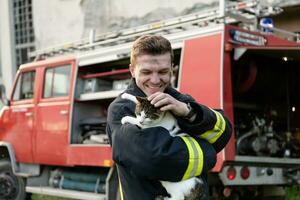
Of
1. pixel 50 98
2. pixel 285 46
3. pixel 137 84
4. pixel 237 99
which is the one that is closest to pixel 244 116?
pixel 237 99

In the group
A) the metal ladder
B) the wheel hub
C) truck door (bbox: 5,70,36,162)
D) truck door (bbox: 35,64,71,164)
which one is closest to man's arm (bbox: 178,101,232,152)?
the metal ladder

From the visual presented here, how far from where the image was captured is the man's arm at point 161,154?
1.84 m

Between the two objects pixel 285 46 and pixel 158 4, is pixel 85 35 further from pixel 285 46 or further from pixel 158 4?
pixel 285 46

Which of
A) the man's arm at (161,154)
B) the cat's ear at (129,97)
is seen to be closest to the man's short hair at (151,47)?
the cat's ear at (129,97)

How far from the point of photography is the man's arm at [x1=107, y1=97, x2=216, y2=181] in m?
1.84

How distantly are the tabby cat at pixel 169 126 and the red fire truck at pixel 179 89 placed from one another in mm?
3200

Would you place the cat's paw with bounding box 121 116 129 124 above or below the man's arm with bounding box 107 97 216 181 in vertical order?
above

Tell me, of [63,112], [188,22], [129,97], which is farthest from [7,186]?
[129,97]

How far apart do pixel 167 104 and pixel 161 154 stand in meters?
0.17

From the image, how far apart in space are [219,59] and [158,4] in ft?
24.9

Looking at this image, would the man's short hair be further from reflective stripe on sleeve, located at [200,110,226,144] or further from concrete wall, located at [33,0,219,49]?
concrete wall, located at [33,0,219,49]

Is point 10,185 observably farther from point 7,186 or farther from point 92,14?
point 92,14

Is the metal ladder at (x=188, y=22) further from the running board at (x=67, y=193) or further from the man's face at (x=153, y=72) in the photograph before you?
the man's face at (x=153, y=72)

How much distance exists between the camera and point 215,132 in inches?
78.7
